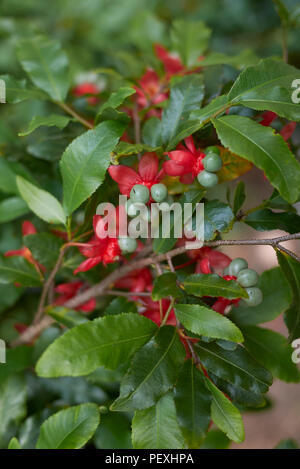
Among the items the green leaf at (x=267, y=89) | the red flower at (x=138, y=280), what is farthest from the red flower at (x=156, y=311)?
the green leaf at (x=267, y=89)

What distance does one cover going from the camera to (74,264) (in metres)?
0.53

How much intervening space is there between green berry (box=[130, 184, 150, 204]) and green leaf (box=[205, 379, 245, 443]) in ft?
0.60

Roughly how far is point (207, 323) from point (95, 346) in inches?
4.1

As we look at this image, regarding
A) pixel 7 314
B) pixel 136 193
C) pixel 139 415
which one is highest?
pixel 136 193

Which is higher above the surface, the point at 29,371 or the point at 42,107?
the point at 42,107

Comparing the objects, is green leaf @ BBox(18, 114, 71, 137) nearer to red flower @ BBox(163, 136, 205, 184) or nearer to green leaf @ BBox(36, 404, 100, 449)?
red flower @ BBox(163, 136, 205, 184)

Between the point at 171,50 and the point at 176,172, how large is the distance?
40 centimetres

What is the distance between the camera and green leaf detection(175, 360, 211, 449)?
394mm

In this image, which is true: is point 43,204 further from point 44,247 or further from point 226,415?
point 226,415

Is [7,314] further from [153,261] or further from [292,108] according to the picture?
[292,108]

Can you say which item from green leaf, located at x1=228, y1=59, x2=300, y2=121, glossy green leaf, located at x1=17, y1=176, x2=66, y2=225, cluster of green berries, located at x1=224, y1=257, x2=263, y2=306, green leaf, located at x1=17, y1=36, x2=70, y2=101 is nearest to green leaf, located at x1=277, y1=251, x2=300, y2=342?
cluster of green berries, located at x1=224, y1=257, x2=263, y2=306

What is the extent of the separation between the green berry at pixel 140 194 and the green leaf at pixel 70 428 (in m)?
0.23

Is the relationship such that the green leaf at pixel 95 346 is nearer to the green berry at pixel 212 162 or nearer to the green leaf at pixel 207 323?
the green leaf at pixel 207 323
